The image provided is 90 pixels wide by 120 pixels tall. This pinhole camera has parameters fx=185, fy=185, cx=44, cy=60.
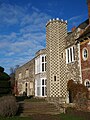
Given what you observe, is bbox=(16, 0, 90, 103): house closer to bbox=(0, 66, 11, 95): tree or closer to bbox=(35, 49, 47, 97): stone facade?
bbox=(35, 49, 47, 97): stone facade

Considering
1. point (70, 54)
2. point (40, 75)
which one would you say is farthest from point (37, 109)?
point (40, 75)

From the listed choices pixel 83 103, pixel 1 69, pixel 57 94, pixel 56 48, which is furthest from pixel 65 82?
pixel 1 69

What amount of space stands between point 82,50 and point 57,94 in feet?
19.8

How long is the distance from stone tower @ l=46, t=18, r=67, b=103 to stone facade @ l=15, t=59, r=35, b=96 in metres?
9.27

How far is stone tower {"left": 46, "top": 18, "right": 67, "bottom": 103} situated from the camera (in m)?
21.7

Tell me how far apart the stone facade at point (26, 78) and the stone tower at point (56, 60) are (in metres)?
9.27

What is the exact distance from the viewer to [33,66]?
31.8 m

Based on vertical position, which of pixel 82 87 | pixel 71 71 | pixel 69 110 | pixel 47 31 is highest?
pixel 47 31

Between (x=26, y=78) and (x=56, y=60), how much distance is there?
14.1 meters

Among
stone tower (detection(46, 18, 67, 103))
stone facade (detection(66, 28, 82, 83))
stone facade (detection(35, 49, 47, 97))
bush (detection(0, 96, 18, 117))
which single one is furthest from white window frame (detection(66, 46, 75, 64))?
bush (detection(0, 96, 18, 117))

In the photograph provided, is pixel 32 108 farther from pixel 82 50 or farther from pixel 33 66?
pixel 33 66

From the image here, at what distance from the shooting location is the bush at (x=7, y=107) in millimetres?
13188

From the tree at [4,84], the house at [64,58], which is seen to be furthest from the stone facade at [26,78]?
→ the tree at [4,84]

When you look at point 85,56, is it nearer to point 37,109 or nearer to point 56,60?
point 56,60
